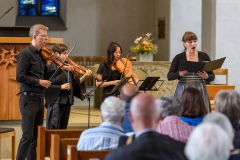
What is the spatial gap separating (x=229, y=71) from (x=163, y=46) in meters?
3.93

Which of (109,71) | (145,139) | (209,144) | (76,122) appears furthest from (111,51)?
(209,144)

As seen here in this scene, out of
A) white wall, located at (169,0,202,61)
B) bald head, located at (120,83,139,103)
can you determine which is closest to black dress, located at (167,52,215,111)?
bald head, located at (120,83,139,103)

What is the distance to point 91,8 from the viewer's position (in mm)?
16203

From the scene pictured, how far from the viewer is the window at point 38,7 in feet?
53.4

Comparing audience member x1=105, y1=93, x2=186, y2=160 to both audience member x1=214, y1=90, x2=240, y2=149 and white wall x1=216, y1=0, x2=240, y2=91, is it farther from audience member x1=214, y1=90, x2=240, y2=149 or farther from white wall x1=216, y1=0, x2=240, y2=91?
white wall x1=216, y1=0, x2=240, y2=91

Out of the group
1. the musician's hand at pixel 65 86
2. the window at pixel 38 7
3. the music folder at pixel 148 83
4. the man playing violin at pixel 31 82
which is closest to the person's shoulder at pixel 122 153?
the man playing violin at pixel 31 82

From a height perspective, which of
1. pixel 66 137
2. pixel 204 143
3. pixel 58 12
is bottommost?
pixel 66 137

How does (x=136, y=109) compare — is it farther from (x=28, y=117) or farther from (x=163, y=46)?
(x=163, y=46)

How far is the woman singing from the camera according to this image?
267 inches

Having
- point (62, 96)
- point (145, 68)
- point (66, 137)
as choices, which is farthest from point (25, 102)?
point (145, 68)

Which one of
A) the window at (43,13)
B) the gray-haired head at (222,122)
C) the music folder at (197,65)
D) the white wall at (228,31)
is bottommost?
the gray-haired head at (222,122)

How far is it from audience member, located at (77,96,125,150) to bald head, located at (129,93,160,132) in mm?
846

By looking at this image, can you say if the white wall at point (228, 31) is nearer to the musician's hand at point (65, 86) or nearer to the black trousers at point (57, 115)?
the black trousers at point (57, 115)

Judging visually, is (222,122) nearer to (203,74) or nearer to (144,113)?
(144,113)
